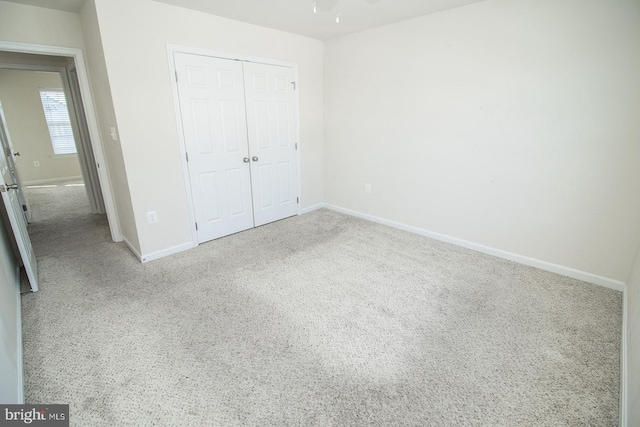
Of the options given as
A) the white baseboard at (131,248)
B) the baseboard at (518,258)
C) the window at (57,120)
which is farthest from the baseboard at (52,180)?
the baseboard at (518,258)

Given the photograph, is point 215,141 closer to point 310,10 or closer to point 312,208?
point 310,10

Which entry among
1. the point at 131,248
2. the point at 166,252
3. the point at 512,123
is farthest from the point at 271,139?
the point at 512,123

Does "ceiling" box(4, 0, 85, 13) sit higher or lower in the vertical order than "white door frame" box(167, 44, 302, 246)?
higher

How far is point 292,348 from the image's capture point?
1887 mm

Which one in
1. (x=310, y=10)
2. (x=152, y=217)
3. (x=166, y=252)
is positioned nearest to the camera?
(x=310, y=10)

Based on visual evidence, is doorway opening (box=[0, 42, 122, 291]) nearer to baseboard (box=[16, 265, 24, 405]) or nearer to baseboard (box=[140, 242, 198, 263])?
baseboard (box=[140, 242, 198, 263])

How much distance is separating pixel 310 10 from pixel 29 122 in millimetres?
7158

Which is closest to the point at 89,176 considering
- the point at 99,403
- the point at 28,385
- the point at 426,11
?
the point at 28,385

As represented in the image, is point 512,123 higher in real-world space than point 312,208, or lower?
higher

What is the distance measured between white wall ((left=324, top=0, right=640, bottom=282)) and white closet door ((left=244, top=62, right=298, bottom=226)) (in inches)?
35.5

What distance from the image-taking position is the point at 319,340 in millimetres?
1956

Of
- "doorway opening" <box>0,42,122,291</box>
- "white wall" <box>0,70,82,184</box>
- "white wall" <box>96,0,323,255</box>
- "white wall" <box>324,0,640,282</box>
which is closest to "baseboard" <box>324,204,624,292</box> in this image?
"white wall" <box>324,0,640,282</box>

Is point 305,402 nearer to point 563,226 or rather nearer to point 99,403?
point 99,403

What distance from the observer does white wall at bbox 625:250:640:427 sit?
1303mm
